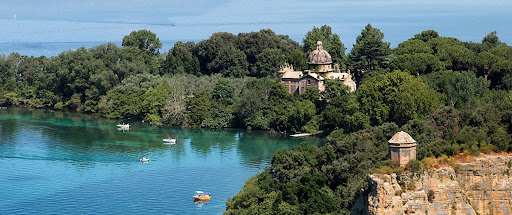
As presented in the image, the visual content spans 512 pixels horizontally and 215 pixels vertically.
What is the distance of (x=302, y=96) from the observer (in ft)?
215

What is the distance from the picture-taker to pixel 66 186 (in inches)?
1858

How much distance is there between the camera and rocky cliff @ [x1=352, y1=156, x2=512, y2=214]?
93.5 ft

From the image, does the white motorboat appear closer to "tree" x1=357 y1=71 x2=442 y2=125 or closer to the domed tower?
the domed tower

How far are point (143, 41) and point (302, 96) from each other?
2868cm

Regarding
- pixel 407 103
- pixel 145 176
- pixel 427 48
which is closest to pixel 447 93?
pixel 407 103

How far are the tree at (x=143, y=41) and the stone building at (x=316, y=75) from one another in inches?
848

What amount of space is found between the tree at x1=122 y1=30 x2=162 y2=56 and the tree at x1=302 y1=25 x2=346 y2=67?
16157 millimetres

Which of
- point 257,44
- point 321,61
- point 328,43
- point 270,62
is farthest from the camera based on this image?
point 257,44

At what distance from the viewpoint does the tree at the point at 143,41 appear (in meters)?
88.8

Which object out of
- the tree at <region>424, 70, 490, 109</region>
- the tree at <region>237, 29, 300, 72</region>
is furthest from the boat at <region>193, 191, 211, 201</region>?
the tree at <region>237, 29, 300, 72</region>

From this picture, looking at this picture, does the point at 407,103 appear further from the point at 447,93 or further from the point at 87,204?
the point at 87,204

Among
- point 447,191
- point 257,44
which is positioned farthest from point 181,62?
point 447,191

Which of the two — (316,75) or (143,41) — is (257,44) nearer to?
(143,41)

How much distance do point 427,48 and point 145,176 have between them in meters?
29.8
